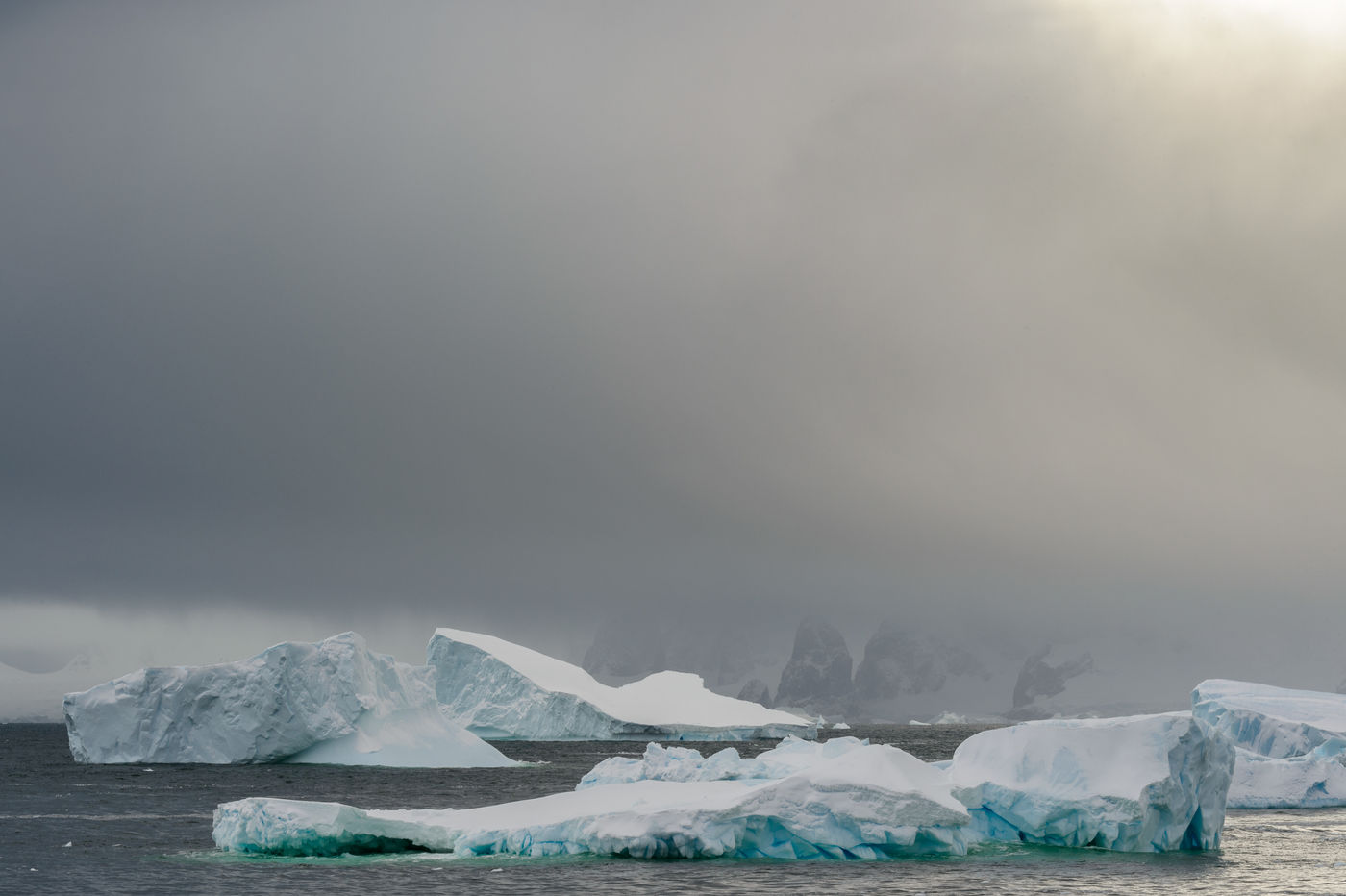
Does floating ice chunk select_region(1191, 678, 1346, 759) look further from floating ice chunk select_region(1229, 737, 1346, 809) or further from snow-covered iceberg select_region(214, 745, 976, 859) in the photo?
snow-covered iceberg select_region(214, 745, 976, 859)

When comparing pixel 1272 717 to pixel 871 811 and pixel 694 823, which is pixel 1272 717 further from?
pixel 694 823

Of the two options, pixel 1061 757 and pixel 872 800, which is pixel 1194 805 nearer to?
pixel 1061 757

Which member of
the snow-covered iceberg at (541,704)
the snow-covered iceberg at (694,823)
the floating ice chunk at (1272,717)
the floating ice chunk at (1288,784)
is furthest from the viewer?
the snow-covered iceberg at (541,704)

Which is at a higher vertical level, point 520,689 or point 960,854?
point 520,689

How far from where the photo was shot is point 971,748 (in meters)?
30.4

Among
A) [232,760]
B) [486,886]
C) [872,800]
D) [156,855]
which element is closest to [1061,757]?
[872,800]

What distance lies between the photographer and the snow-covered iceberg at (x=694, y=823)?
2545 cm

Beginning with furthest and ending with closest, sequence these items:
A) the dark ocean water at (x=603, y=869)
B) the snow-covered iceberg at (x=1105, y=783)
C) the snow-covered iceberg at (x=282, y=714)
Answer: the snow-covered iceberg at (x=282, y=714)
the snow-covered iceberg at (x=1105, y=783)
the dark ocean water at (x=603, y=869)

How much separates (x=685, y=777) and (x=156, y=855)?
14313 mm

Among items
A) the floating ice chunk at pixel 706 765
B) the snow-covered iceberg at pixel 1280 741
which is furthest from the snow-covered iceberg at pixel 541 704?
the snow-covered iceberg at pixel 1280 741

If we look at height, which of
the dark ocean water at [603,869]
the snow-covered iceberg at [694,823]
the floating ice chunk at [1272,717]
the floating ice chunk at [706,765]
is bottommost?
the dark ocean water at [603,869]

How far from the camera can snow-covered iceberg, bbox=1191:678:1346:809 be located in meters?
44.1

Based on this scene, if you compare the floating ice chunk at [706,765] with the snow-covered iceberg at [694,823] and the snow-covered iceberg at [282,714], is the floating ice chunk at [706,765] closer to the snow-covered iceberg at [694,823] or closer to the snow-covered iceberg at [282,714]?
the snow-covered iceberg at [694,823]

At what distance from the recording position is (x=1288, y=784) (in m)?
44.1
